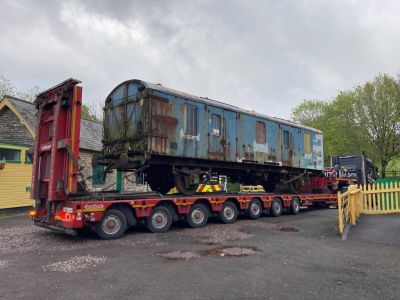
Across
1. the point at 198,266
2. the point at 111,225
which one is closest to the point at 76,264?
the point at 198,266

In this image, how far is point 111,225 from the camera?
30.5 ft

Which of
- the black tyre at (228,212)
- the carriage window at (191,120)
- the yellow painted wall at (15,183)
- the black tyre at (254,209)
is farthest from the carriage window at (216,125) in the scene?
the yellow painted wall at (15,183)

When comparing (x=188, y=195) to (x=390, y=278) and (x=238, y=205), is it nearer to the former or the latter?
(x=238, y=205)

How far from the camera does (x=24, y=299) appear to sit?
486 cm

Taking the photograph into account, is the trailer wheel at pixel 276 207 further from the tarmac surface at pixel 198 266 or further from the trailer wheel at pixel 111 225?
the trailer wheel at pixel 111 225

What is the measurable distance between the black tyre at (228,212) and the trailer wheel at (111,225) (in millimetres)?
4046

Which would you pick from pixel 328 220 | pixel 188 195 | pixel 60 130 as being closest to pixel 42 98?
pixel 60 130

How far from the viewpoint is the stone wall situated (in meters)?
17.6

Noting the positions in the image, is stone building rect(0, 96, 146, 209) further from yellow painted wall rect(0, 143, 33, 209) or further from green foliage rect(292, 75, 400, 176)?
green foliage rect(292, 75, 400, 176)

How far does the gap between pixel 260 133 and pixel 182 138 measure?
4.53 m

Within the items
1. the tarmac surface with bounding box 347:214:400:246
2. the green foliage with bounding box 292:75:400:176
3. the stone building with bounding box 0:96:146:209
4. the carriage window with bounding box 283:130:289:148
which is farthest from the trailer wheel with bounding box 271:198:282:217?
the green foliage with bounding box 292:75:400:176

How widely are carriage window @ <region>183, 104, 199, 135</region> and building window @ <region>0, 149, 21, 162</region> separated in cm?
927

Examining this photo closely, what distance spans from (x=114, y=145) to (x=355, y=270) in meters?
8.39

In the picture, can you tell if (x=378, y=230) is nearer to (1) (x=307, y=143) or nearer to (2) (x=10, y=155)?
(1) (x=307, y=143)
